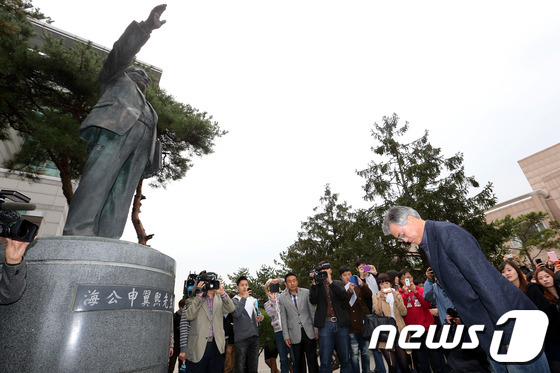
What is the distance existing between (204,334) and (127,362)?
2474 millimetres

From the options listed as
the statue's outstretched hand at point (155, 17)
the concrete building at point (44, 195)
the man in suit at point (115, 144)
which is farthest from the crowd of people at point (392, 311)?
the concrete building at point (44, 195)

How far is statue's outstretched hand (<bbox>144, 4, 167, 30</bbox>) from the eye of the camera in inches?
134

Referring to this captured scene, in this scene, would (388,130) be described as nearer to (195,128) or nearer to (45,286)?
(195,128)

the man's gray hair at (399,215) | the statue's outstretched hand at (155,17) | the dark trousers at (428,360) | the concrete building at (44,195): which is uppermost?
the concrete building at (44,195)

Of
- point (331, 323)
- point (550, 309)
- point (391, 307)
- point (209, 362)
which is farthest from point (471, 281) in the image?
point (209, 362)

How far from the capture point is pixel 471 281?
2064 millimetres

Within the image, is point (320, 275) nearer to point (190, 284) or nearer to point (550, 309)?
point (190, 284)

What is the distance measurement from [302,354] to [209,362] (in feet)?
5.47

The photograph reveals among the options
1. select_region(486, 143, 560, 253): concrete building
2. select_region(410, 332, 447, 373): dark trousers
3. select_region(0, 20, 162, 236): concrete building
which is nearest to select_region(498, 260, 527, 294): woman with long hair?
select_region(410, 332, 447, 373): dark trousers

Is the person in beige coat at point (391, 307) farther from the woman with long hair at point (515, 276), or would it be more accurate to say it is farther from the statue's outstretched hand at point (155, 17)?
the statue's outstretched hand at point (155, 17)

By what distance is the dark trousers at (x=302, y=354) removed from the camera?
5.24m

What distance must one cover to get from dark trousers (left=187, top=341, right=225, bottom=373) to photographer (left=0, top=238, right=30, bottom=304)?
10.7ft

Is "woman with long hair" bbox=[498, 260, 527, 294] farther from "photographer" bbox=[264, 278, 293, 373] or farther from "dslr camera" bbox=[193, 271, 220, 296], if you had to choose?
"dslr camera" bbox=[193, 271, 220, 296]

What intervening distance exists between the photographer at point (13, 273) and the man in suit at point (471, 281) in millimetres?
2730
